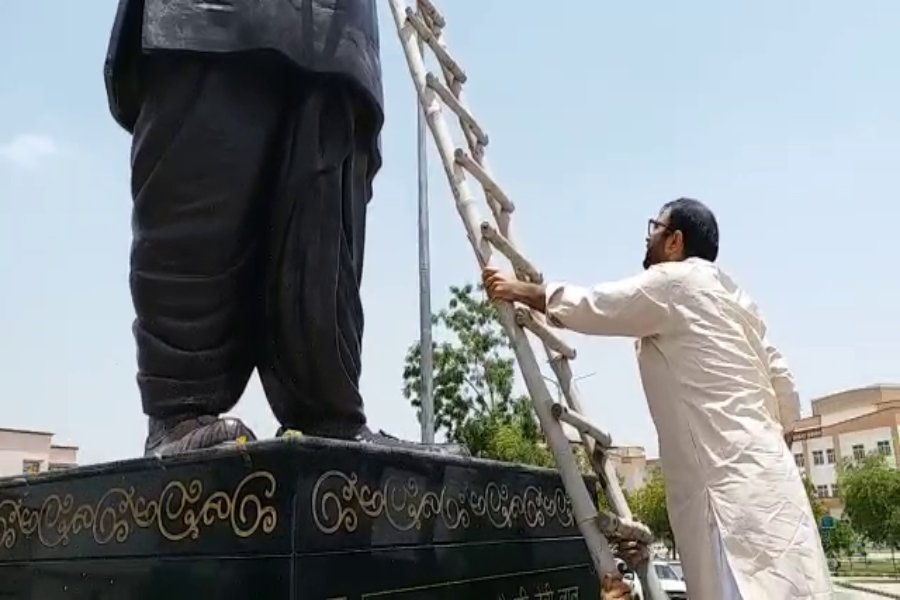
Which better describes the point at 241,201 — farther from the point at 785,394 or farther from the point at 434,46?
the point at 785,394

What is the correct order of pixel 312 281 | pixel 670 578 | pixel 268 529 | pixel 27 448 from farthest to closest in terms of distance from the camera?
pixel 27 448 < pixel 670 578 < pixel 312 281 < pixel 268 529

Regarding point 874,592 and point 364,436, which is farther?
point 874,592

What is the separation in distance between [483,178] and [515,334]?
18.2 inches

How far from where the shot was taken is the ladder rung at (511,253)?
224 cm

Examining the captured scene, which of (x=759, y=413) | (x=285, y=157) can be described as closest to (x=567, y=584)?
(x=759, y=413)

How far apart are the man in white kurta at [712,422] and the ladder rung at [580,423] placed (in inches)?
5.0

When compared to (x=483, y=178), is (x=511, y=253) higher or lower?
lower

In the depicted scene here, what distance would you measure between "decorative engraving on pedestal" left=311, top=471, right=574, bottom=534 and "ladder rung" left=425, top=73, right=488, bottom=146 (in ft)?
3.07

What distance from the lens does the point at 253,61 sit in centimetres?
227

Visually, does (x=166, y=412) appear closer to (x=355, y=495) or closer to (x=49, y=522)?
(x=49, y=522)

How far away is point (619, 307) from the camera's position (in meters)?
1.93

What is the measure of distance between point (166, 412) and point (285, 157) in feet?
2.30

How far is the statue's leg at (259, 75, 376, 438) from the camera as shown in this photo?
2.27 metres

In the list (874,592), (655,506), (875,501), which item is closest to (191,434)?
(874,592)
